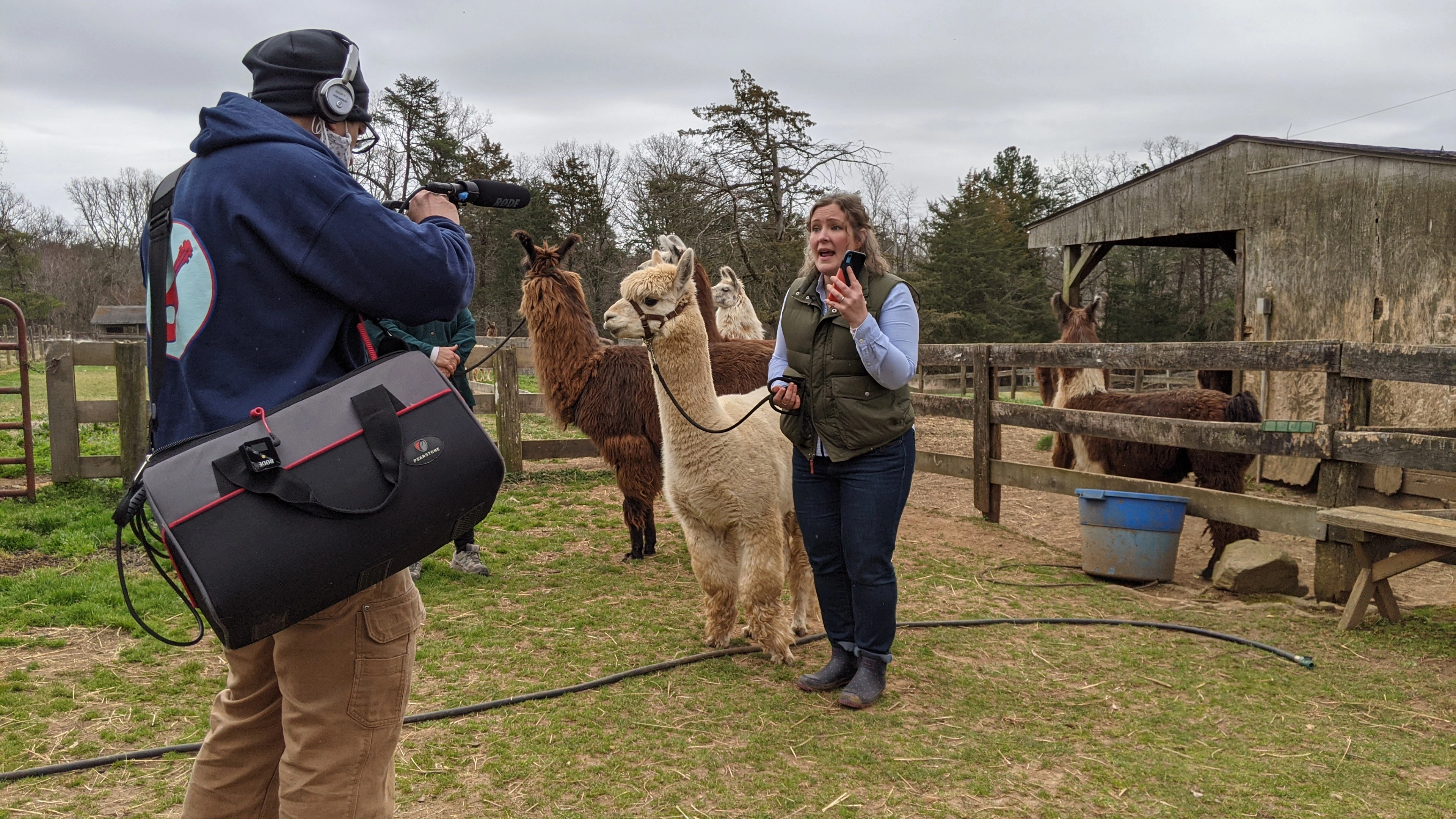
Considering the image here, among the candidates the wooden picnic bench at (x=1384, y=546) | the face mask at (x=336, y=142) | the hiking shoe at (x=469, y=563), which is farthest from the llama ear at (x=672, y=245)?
the face mask at (x=336, y=142)

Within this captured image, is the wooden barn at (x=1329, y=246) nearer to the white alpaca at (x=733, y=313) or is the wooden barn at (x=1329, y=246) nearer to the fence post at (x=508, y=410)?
the white alpaca at (x=733, y=313)

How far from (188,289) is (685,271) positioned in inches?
100

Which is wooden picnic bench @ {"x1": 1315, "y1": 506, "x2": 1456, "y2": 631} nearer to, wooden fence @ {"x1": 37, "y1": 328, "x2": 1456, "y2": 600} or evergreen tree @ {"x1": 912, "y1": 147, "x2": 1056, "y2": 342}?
wooden fence @ {"x1": 37, "y1": 328, "x2": 1456, "y2": 600}

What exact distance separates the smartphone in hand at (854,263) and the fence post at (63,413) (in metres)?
6.17

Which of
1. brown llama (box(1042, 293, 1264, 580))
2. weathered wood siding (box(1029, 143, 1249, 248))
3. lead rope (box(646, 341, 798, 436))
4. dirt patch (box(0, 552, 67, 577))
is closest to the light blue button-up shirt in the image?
lead rope (box(646, 341, 798, 436))

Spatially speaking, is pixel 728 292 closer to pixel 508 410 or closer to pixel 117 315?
pixel 508 410

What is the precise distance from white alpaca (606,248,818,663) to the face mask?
79.1 inches

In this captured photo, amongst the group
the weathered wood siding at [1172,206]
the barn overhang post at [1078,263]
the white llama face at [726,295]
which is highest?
the weathered wood siding at [1172,206]

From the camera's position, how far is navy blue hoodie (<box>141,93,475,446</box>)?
156 cm

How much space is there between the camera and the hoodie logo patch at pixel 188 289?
5.18 feet

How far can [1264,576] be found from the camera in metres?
5.45

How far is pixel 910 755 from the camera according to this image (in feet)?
10.2

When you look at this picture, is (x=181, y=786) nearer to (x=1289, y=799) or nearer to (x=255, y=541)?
(x=255, y=541)

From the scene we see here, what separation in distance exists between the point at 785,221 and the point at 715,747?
1529cm
